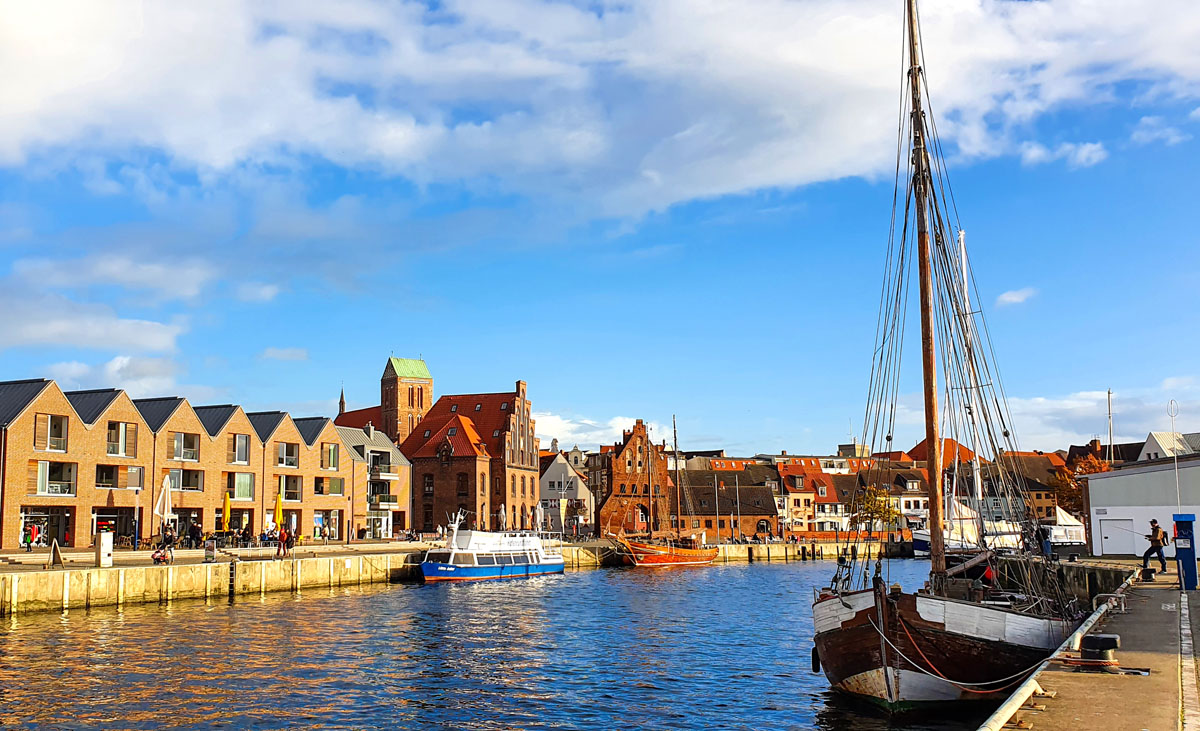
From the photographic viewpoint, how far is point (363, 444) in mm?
101125

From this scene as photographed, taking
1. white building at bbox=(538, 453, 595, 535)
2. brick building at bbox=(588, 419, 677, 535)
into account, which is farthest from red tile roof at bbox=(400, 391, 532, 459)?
white building at bbox=(538, 453, 595, 535)

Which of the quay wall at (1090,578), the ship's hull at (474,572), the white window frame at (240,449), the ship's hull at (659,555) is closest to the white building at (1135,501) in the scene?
the quay wall at (1090,578)

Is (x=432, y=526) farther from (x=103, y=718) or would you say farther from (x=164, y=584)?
(x=103, y=718)

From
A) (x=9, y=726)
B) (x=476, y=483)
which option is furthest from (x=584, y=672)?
(x=476, y=483)

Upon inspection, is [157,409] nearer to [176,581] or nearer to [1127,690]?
[176,581]

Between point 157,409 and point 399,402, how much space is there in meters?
72.5

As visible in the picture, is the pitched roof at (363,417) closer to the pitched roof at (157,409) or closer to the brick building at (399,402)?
the brick building at (399,402)

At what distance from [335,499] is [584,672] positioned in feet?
205

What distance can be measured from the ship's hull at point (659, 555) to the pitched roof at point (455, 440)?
1086 inches

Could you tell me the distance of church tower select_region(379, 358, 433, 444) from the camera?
147 meters

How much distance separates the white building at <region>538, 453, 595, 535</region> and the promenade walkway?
108 m

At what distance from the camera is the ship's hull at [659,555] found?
3504 inches

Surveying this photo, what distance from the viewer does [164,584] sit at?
50.7m

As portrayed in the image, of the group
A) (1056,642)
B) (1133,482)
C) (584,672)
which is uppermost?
(1133,482)
